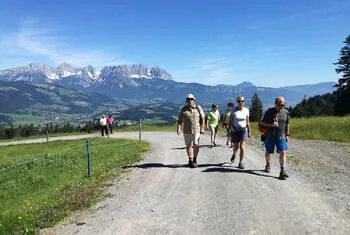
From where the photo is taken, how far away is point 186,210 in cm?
754

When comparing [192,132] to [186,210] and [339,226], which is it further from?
[339,226]

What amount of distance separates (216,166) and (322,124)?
1844cm

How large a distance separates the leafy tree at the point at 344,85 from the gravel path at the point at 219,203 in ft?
174

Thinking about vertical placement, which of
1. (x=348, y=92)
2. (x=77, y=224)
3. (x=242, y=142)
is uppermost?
(x=348, y=92)

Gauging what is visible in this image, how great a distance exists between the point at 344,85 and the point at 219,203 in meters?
61.7

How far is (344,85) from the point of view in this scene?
61.1m

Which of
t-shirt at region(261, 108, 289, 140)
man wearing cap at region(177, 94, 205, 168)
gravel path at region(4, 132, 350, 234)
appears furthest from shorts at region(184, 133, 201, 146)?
t-shirt at region(261, 108, 289, 140)

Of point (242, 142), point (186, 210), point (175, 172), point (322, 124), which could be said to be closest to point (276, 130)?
point (242, 142)

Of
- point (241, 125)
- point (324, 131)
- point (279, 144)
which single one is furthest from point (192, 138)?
point (324, 131)

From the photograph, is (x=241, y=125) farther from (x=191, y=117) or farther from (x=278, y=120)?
(x=191, y=117)

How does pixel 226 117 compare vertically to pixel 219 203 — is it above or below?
above

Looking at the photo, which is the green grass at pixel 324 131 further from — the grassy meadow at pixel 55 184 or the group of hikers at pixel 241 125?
the group of hikers at pixel 241 125

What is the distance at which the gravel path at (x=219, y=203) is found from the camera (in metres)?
6.56

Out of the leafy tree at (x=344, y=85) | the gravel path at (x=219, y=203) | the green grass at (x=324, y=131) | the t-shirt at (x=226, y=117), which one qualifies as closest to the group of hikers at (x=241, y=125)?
the gravel path at (x=219, y=203)
